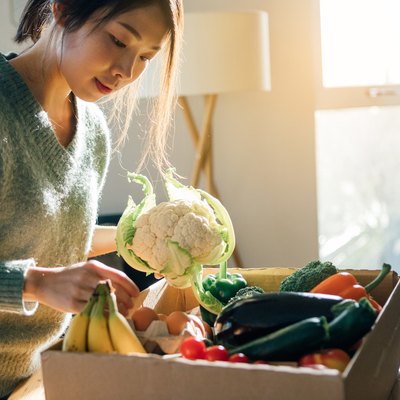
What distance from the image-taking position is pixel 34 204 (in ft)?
4.35

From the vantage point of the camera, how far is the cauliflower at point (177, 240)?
1.33 meters

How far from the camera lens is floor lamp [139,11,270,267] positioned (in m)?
3.38

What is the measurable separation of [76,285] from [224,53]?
99.1 inches

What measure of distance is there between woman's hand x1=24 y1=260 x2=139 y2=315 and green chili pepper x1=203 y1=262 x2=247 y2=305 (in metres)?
0.32

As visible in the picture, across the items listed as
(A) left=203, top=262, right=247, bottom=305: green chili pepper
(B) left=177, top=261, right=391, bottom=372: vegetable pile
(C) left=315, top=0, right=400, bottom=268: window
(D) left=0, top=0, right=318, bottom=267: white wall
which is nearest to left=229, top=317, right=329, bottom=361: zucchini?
(B) left=177, top=261, right=391, bottom=372: vegetable pile

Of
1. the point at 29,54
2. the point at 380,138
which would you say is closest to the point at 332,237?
the point at 380,138

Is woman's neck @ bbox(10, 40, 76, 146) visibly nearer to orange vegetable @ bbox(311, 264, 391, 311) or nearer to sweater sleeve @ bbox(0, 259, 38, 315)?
sweater sleeve @ bbox(0, 259, 38, 315)

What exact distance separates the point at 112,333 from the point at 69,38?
589 mm

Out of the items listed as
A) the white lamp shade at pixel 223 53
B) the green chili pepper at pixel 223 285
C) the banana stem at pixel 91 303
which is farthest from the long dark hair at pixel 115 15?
the white lamp shade at pixel 223 53

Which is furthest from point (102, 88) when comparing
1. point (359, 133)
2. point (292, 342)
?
point (359, 133)

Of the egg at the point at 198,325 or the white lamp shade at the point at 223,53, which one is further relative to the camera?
the white lamp shade at the point at 223,53

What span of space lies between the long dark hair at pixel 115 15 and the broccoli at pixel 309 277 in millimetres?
400

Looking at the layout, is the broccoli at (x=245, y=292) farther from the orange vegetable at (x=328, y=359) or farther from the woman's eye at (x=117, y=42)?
the woman's eye at (x=117, y=42)

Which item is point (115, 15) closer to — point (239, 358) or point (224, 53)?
point (239, 358)
